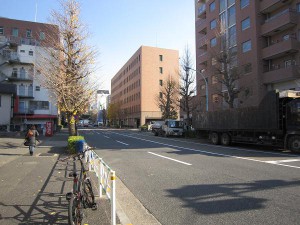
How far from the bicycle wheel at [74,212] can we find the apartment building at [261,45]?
88.3ft

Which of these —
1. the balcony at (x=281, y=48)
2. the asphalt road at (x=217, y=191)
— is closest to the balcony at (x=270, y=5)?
the balcony at (x=281, y=48)

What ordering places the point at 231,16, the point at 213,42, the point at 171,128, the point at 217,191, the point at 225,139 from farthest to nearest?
the point at 213,42
the point at 231,16
the point at 171,128
the point at 225,139
the point at 217,191

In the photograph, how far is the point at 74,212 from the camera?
4.23 m

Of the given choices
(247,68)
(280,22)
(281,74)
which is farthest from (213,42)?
(281,74)

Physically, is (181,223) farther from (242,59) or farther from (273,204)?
(242,59)

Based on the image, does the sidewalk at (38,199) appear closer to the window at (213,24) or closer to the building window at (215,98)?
the building window at (215,98)

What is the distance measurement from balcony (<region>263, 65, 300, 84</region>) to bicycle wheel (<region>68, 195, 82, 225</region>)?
1115 inches

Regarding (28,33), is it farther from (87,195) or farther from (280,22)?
(87,195)

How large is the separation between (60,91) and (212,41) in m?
30.5

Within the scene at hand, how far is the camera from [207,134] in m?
25.5

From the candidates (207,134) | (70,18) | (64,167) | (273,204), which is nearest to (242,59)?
(207,134)

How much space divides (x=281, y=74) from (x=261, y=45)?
5.17 metres

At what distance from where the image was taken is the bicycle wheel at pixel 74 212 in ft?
13.5

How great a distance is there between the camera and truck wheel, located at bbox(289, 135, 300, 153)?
15.3 meters
